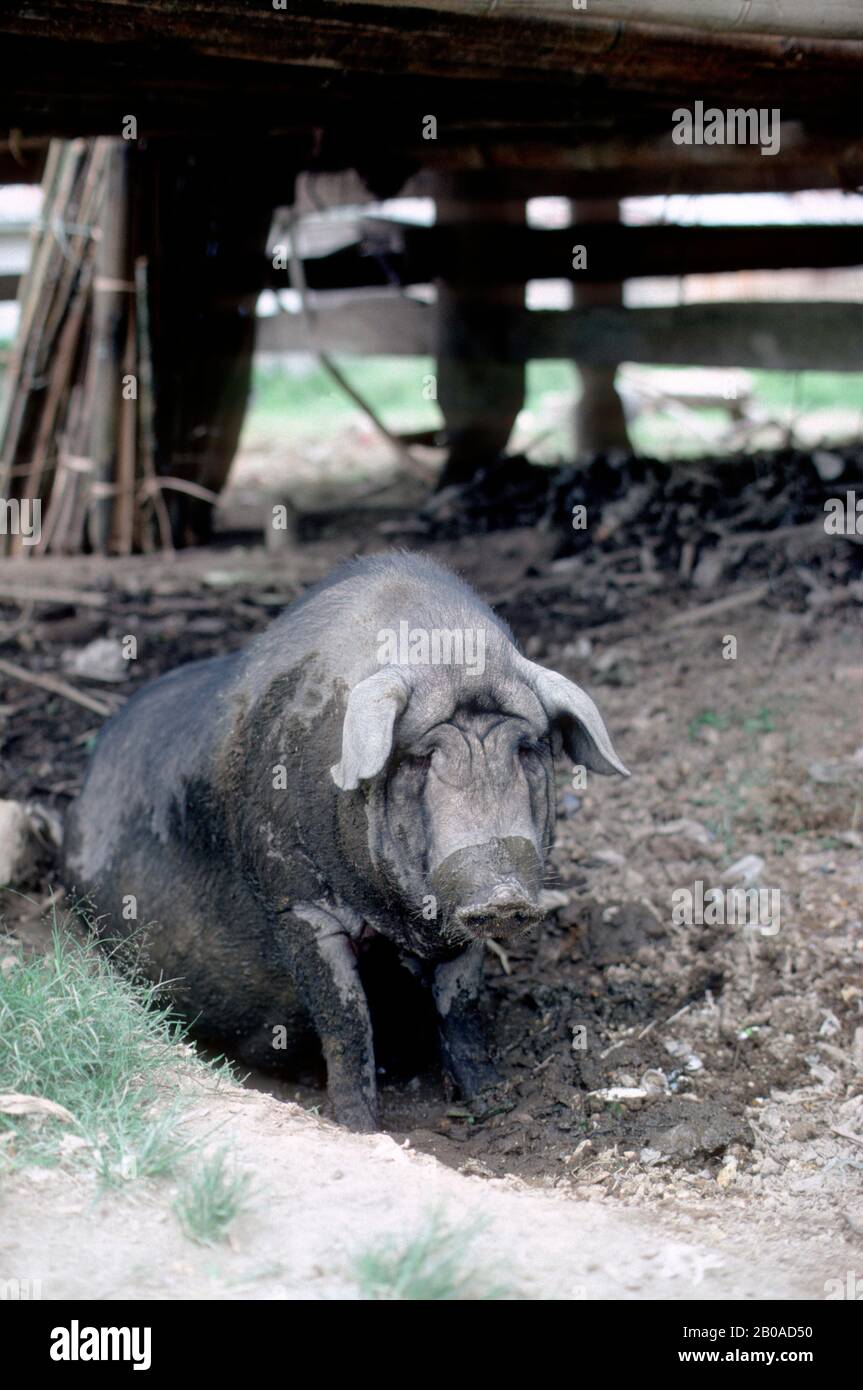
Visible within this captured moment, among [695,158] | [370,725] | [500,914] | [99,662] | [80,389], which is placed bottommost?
[500,914]

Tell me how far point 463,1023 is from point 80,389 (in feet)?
18.1

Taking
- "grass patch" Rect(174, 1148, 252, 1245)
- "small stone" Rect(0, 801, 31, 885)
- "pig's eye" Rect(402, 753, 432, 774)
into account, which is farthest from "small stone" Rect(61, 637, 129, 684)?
"grass patch" Rect(174, 1148, 252, 1245)

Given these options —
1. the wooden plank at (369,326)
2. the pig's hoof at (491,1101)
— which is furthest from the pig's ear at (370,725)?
the wooden plank at (369,326)

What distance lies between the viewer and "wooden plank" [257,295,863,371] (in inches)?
342

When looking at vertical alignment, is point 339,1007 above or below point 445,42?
below

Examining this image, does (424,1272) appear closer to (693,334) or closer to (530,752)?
(530,752)

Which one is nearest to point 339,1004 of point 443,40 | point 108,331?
point 443,40

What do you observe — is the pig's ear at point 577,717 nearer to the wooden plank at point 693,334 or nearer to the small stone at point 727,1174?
the small stone at point 727,1174

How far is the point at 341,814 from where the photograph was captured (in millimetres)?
4141

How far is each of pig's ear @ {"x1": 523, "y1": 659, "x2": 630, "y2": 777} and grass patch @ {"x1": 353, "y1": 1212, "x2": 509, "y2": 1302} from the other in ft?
4.91

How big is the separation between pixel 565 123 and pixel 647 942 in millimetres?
3518

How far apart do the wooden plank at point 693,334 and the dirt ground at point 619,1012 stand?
1.68 meters

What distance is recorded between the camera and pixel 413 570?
4.42 metres

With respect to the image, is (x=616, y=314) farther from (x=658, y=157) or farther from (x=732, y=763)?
(x=732, y=763)
